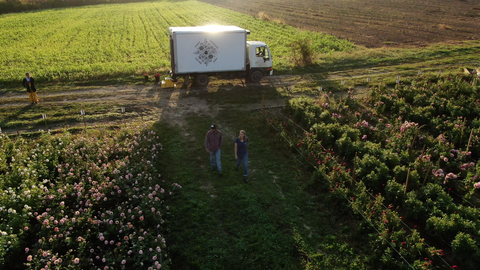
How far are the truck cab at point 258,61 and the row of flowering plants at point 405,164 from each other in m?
5.42

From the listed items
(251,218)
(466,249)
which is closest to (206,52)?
(251,218)

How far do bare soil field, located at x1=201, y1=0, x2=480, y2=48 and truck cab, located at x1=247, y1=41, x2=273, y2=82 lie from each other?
14115 millimetres

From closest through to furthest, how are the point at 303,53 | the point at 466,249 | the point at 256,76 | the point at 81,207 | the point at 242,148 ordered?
1. the point at 466,249
2. the point at 81,207
3. the point at 242,148
4. the point at 256,76
5. the point at 303,53

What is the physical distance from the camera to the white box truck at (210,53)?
1895 cm

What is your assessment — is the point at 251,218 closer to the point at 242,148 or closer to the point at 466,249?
the point at 242,148

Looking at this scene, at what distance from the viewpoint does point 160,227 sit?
29.0 feet

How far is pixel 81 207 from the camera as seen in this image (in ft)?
28.9

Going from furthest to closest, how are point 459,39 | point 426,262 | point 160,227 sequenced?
point 459,39, point 160,227, point 426,262

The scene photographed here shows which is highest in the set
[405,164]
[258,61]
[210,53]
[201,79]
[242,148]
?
[210,53]

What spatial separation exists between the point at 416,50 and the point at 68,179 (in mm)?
27790

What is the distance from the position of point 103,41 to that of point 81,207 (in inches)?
1143

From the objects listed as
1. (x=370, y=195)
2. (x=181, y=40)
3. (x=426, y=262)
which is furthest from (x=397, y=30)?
(x=426, y=262)

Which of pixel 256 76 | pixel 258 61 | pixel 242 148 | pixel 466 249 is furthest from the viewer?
pixel 256 76

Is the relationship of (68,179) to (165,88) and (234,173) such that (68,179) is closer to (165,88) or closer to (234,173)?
(234,173)
